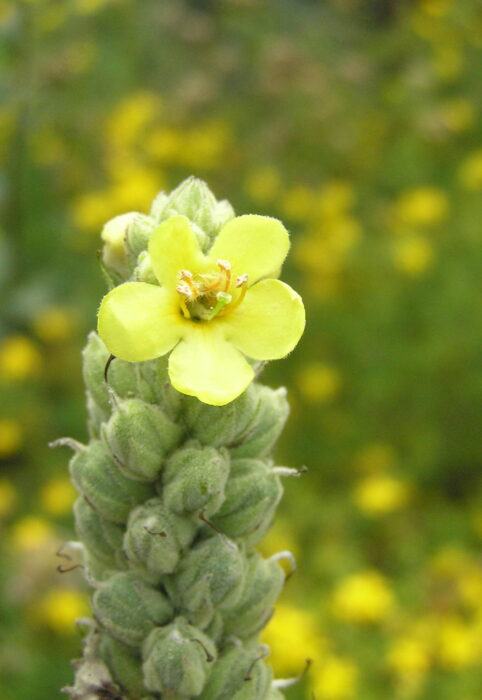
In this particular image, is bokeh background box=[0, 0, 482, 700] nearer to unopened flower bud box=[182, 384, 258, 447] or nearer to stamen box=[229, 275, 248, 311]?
unopened flower bud box=[182, 384, 258, 447]

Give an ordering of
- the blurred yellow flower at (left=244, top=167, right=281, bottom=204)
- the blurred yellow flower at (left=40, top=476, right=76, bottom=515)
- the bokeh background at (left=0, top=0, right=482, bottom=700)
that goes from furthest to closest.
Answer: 1. the blurred yellow flower at (left=244, top=167, right=281, bottom=204)
2. the blurred yellow flower at (left=40, top=476, right=76, bottom=515)
3. the bokeh background at (left=0, top=0, right=482, bottom=700)

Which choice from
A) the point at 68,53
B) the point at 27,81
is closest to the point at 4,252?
the point at 27,81

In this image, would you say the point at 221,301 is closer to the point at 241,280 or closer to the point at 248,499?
the point at 241,280

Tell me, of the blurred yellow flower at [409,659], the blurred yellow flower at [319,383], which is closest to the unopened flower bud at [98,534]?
the blurred yellow flower at [409,659]

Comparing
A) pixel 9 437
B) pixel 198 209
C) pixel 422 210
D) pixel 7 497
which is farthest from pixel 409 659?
pixel 422 210

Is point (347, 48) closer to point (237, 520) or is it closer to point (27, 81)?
point (27, 81)

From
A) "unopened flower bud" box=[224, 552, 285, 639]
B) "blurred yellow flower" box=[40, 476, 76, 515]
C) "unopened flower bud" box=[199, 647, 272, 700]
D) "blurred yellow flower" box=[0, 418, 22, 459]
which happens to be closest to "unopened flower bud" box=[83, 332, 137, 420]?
"unopened flower bud" box=[224, 552, 285, 639]
